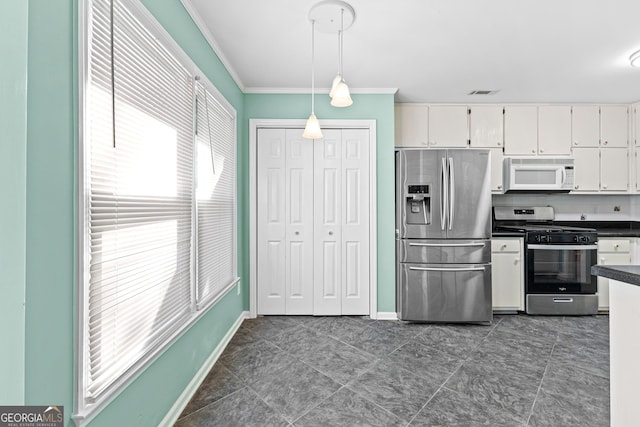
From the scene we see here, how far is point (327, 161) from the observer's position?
10.7 feet

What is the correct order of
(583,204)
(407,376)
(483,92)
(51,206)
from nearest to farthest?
(51,206)
(407,376)
(483,92)
(583,204)

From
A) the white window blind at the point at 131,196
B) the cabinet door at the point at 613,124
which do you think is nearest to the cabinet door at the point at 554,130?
the cabinet door at the point at 613,124

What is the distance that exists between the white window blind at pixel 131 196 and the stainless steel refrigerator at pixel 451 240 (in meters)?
2.32

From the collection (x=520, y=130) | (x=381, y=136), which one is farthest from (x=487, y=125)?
(x=381, y=136)

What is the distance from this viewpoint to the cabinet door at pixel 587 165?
11.9ft

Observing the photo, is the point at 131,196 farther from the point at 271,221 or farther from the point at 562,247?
the point at 562,247

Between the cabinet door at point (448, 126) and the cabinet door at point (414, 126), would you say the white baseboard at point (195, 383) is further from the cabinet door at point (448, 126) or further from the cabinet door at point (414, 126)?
the cabinet door at point (448, 126)

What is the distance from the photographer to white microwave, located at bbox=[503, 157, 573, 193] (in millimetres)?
3502

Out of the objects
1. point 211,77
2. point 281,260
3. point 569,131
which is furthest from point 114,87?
point 569,131

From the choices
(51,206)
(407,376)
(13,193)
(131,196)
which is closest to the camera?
(13,193)

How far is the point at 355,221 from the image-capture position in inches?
129

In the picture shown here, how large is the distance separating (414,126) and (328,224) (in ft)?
5.40

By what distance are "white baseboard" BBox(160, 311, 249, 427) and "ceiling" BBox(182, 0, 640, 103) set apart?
94.3 inches

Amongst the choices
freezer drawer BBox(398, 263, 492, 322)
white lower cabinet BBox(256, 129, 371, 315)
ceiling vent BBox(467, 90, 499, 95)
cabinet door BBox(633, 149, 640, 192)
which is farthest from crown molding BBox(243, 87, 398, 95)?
cabinet door BBox(633, 149, 640, 192)
